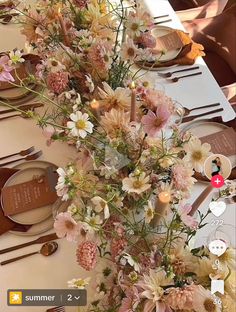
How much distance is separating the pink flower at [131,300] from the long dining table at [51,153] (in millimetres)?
316

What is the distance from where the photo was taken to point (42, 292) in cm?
125

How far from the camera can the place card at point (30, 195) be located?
137 centimetres

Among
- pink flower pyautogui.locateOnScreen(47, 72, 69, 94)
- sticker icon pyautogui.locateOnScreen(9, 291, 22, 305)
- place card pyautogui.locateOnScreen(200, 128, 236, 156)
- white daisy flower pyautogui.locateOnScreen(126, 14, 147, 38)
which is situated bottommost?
sticker icon pyautogui.locateOnScreen(9, 291, 22, 305)

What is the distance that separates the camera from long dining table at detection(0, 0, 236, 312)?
4.12 ft

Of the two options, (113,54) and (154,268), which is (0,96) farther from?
(154,268)

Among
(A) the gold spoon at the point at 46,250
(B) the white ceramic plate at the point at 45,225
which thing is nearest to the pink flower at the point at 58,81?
(B) the white ceramic plate at the point at 45,225

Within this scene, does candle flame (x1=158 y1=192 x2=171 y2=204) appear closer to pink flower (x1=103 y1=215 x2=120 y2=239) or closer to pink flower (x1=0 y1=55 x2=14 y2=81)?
pink flower (x1=103 y1=215 x2=120 y2=239)

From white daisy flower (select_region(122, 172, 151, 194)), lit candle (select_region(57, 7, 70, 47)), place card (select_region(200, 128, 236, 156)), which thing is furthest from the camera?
place card (select_region(200, 128, 236, 156))

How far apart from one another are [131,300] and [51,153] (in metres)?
0.72

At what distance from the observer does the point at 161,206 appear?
3.32 ft

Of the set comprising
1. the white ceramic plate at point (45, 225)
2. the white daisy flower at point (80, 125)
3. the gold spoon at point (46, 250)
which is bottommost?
the gold spoon at point (46, 250)

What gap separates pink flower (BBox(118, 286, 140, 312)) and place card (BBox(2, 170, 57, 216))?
20.7 inches

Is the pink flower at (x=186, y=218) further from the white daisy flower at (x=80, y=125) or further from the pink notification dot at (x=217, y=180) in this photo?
the white daisy flower at (x=80, y=125)

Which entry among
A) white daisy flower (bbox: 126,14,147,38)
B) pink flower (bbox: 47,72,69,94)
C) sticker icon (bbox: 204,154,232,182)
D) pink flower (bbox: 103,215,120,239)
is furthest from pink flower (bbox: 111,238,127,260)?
white daisy flower (bbox: 126,14,147,38)
